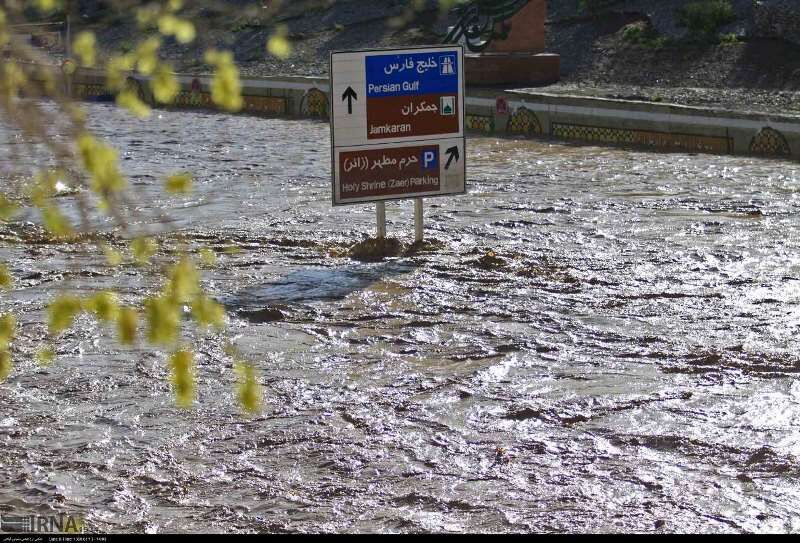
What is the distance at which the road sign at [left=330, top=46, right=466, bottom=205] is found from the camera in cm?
1208

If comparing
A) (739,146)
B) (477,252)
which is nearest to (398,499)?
(477,252)

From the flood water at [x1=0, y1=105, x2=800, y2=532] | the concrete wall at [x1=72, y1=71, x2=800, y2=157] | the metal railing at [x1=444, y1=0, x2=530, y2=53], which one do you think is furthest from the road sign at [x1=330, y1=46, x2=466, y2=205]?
the metal railing at [x1=444, y1=0, x2=530, y2=53]

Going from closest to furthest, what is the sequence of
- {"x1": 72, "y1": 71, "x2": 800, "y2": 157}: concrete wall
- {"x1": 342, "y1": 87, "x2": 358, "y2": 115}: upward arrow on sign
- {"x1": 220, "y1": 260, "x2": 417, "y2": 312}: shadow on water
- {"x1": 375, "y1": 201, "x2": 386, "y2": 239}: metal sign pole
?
{"x1": 220, "y1": 260, "x2": 417, "y2": 312}: shadow on water < {"x1": 342, "y1": 87, "x2": 358, "y2": 115}: upward arrow on sign < {"x1": 375, "y1": 201, "x2": 386, "y2": 239}: metal sign pole < {"x1": 72, "y1": 71, "x2": 800, "y2": 157}: concrete wall

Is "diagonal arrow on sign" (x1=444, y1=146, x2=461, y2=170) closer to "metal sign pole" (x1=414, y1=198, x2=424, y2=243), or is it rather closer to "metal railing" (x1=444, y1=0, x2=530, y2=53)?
"metal sign pole" (x1=414, y1=198, x2=424, y2=243)

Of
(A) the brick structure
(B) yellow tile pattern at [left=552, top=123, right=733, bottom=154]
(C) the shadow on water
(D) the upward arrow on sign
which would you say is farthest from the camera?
(A) the brick structure

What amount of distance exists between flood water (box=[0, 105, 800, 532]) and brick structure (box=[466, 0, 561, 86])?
531 inches

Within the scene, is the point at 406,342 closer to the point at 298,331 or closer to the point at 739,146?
the point at 298,331

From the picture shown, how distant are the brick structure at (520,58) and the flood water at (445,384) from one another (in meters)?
13.5

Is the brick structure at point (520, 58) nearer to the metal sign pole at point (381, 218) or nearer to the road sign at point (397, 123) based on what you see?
the road sign at point (397, 123)

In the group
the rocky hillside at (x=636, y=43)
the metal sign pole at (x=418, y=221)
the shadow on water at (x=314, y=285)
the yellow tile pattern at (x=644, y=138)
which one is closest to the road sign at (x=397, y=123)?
the metal sign pole at (x=418, y=221)

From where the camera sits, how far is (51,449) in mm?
6758

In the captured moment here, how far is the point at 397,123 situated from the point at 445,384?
189 inches

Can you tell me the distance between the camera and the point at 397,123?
484 inches

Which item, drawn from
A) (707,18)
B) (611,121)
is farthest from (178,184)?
(707,18)
